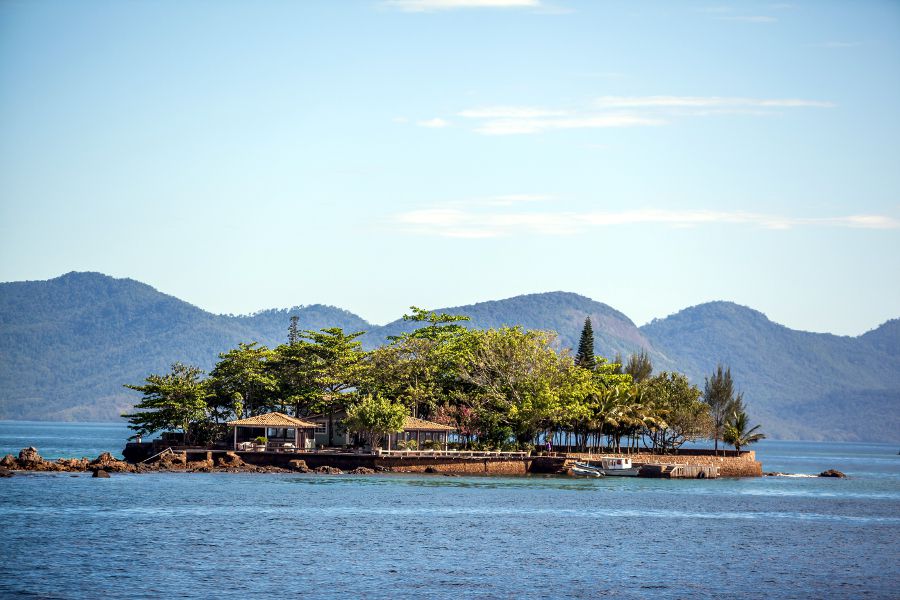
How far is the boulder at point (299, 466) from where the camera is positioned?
94125mm

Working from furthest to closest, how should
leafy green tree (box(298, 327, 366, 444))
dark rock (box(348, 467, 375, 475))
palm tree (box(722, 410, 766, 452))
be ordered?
palm tree (box(722, 410, 766, 452)) < leafy green tree (box(298, 327, 366, 444)) < dark rock (box(348, 467, 375, 475))

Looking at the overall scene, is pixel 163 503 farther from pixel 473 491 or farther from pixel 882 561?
pixel 882 561

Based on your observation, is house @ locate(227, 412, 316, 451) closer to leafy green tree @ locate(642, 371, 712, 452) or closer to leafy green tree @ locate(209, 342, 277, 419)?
leafy green tree @ locate(209, 342, 277, 419)

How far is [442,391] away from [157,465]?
88.0 ft

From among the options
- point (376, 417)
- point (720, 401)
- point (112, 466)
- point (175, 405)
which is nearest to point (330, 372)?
point (376, 417)

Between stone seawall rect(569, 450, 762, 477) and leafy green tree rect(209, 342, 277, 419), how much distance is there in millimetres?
28885

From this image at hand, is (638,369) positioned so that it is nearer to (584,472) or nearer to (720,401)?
(720,401)

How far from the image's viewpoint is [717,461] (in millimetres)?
109000

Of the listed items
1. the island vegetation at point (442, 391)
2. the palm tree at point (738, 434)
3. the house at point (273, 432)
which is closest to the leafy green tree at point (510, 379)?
the island vegetation at point (442, 391)

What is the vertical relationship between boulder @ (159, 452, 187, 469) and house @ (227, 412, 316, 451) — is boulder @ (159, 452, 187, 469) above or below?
below

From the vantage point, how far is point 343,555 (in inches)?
2040

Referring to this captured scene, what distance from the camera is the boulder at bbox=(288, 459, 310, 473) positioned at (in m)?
94.1

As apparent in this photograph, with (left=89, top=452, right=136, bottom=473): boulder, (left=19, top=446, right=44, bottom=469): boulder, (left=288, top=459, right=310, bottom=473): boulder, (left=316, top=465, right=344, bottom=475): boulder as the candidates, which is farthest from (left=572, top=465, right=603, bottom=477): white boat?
(left=19, top=446, right=44, bottom=469): boulder

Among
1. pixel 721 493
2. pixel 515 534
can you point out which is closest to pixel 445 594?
pixel 515 534
